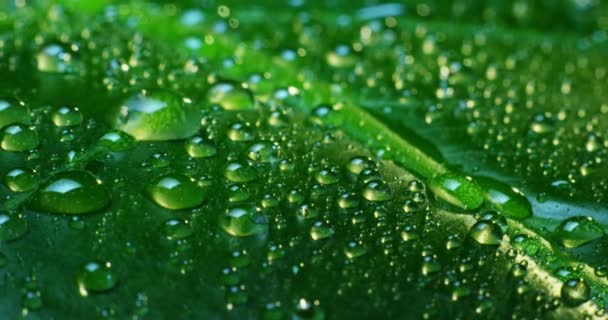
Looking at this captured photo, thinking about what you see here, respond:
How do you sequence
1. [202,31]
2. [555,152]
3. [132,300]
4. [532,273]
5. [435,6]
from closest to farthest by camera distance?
[132,300] < [532,273] < [555,152] < [202,31] < [435,6]

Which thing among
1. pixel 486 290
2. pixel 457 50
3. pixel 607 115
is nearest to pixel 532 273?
pixel 486 290

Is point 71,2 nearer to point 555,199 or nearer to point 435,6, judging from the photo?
point 435,6

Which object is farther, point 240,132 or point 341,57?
point 341,57

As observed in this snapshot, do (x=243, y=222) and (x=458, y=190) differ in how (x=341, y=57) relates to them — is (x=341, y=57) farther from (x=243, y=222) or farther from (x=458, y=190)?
(x=243, y=222)

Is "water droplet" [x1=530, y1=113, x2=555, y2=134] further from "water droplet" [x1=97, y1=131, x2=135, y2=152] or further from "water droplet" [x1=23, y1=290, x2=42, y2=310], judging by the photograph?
"water droplet" [x1=23, y1=290, x2=42, y2=310]

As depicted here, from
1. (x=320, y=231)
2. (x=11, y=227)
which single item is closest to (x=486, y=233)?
(x=320, y=231)

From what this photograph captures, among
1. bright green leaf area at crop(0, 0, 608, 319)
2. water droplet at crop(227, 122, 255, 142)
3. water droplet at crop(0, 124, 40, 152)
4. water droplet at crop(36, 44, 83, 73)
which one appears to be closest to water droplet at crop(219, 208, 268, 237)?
bright green leaf area at crop(0, 0, 608, 319)

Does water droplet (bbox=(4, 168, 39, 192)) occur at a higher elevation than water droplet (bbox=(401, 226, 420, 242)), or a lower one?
higher
